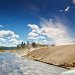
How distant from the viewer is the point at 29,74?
108 ft

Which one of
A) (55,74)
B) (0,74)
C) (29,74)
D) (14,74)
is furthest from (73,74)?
(0,74)

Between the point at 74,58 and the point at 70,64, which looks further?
the point at 74,58

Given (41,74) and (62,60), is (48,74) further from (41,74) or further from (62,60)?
(62,60)

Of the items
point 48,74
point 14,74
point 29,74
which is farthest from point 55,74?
point 14,74

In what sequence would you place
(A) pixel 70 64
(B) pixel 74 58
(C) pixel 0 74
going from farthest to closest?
(B) pixel 74 58 → (A) pixel 70 64 → (C) pixel 0 74

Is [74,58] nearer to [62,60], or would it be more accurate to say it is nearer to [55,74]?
[62,60]

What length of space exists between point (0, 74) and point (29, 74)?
511cm

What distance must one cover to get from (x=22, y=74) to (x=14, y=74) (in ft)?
4.66

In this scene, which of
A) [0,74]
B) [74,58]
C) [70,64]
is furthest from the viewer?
[74,58]

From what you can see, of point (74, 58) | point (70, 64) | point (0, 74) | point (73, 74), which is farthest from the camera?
point (74, 58)

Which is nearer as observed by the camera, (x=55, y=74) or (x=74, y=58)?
(x=55, y=74)

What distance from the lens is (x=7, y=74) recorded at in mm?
32406

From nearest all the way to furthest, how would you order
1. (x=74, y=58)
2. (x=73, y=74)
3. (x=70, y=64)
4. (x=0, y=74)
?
(x=73, y=74) < (x=0, y=74) < (x=70, y=64) < (x=74, y=58)

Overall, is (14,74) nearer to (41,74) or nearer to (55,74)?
(41,74)
